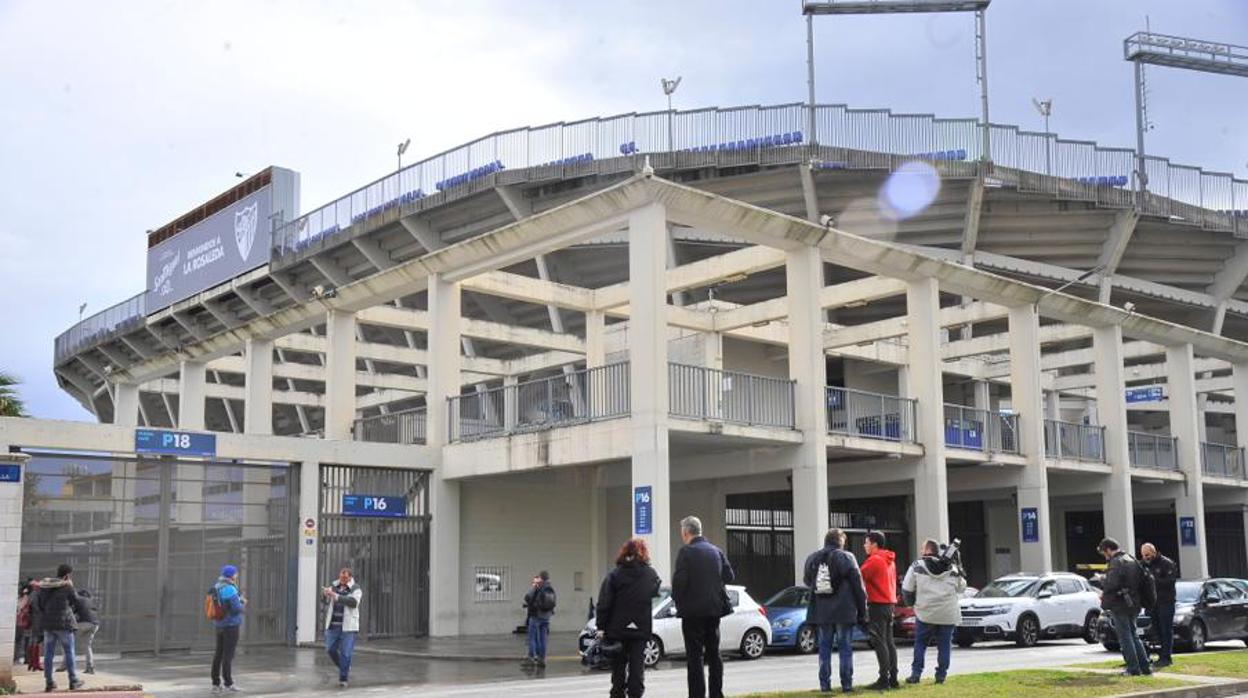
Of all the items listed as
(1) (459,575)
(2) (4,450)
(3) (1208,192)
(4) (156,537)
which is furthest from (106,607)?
(3) (1208,192)

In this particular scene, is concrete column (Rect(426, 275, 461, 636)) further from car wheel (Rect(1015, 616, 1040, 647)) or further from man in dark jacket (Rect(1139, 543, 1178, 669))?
man in dark jacket (Rect(1139, 543, 1178, 669))

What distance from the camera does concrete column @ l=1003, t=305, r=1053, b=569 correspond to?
102 ft

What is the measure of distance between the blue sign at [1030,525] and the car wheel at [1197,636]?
9.44 meters

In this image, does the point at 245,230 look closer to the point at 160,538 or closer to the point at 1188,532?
the point at 160,538

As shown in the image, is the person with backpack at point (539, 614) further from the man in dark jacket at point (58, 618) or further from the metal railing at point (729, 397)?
the man in dark jacket at point (58, 618)

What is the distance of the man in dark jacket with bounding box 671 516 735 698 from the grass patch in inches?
54.8

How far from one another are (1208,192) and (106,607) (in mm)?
36788

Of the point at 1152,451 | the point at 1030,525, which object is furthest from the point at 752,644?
the point at 1152,451

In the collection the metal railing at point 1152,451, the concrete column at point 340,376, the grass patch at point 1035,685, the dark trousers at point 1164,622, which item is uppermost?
the concrete column at point 340,376

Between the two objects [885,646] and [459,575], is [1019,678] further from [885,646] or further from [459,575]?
[459,575]

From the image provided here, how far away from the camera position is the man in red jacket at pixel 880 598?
43.8 feet

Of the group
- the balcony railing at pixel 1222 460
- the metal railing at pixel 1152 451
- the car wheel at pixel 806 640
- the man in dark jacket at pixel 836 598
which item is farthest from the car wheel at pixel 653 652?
the balcony railing at pixel 1222 460

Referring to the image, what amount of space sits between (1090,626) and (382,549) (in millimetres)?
13751

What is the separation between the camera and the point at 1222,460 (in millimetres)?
A: 39312
